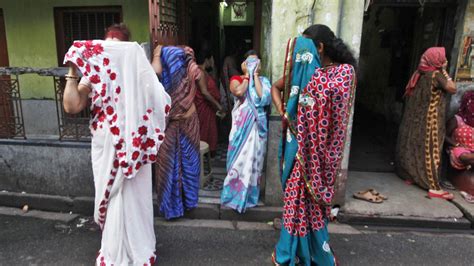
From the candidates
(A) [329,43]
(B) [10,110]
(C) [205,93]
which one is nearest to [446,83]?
(A) [329,43]

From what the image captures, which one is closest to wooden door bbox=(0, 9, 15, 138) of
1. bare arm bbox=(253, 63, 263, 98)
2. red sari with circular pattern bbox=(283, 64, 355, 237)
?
A: bare arm bbox=(253, 63, 263, 98)

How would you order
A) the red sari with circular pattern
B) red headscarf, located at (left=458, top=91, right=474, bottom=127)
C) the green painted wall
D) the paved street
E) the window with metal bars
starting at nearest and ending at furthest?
1. the red sari with circular pattern
2. the paved street
3. red headscarf, located at (left=458, top=91, right=474, bottom=127)
4. the green painted wall
5. the window with metal bars

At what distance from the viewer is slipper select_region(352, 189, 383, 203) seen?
431 cm

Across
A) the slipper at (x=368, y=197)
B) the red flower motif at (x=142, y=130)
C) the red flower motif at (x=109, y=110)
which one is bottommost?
the slipper at (x=368, y=197)

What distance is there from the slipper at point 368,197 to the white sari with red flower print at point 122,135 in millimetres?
2641

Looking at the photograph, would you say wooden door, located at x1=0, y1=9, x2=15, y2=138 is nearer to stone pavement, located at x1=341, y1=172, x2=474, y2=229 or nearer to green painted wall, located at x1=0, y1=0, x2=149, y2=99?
green painted wall, located at x1=0, y1=0, x2=149, y2=99

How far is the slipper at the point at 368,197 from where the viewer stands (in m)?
4.31

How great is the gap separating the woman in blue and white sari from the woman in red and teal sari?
0.98m

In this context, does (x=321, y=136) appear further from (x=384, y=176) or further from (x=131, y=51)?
(x=384, y=176)

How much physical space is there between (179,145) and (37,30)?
4242 millimetres

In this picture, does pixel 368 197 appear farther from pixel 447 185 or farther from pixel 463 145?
pixel 463 145

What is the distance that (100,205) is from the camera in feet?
9.64

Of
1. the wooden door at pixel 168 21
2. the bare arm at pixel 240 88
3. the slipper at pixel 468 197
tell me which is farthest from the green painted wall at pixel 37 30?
the slipper at pixel 468 197

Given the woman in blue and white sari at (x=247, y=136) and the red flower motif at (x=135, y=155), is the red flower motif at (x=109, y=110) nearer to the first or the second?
the red flower motif at (x=135, y=155)
